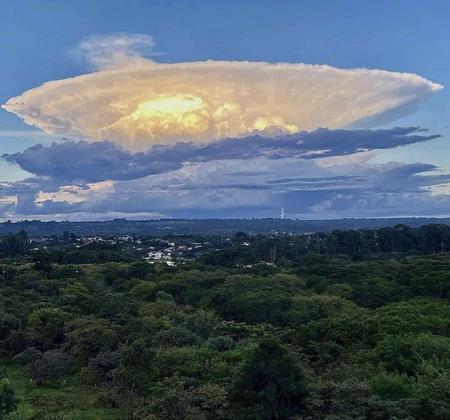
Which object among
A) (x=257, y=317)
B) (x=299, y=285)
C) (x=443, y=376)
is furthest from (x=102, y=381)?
(x=299, y=285)

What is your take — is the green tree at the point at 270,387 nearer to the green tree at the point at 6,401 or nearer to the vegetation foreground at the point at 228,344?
the vegetation foreground at the point at 228,344

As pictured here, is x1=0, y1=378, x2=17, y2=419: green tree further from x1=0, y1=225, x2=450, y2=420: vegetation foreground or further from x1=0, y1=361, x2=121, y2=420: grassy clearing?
x1=0, y1=361, x2=121, y2=420: grassy clearing

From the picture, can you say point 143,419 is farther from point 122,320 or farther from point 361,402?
point 122,320

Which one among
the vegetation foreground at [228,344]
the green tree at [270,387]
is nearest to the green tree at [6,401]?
the vegetation foreground at [228,344]

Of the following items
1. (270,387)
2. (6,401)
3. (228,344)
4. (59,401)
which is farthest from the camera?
(228,344)

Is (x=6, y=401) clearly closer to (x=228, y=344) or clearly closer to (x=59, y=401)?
(x=59, y=401)

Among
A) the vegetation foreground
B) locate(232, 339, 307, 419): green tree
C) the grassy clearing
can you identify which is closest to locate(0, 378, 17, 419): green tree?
the vegetation foreground

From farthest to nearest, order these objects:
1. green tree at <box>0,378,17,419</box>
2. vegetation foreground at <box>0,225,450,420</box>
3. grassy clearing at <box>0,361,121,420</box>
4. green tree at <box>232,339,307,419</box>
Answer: grassy clearing at <box>0,361,121,420</box> < vegetation foreground at <box>0,225,450,420</box> < green tree at <box>232,339,307,419</box> < green tree at <box>0,378,17,419</box>

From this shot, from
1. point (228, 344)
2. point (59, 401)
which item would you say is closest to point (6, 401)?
point (59, 401)

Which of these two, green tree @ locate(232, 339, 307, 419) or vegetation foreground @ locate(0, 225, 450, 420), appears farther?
vegetation foreground @ locate(0, 225, 450, 420)
